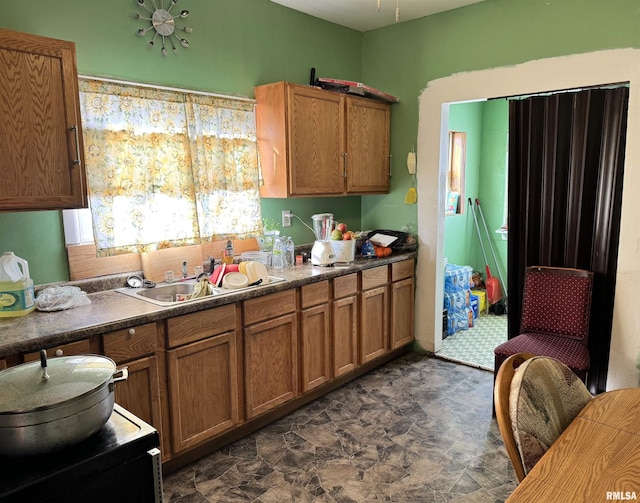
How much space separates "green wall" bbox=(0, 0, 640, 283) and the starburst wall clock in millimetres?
44

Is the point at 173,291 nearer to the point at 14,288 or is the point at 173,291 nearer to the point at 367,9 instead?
the point at 14,288

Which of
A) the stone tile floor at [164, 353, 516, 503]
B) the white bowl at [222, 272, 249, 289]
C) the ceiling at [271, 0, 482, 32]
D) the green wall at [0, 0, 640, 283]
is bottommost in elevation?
the stone tile floor at [164, 353, 516, 503]

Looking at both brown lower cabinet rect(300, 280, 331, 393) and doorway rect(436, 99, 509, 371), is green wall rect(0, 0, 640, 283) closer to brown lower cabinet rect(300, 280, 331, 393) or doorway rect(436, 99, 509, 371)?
brown lower cabinet rect(300, 280, 331, 393)

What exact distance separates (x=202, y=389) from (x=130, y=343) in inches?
20.1

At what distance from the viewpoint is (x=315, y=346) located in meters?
3.11

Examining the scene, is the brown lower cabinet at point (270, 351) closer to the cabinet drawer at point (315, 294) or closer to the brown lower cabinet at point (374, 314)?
the cabinet drawer at point (315, 294)

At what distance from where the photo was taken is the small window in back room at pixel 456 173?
16.8 feet

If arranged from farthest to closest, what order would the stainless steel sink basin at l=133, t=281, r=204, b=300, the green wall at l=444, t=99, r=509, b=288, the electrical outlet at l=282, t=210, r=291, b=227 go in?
the green wall at l=444, t=99, r=509, b=288
the electrical outlet at l=282, t=210, r=291, b=227
the stainless steel sink basin at l=133, t=281, r=204, b=300

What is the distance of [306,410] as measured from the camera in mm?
3088

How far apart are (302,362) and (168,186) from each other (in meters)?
1.35

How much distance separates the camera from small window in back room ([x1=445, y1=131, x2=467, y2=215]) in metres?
5.12

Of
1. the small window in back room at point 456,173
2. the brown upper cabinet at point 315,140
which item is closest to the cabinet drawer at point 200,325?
the brown upper cabinet at point 315,140

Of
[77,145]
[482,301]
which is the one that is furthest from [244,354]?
[482,301]

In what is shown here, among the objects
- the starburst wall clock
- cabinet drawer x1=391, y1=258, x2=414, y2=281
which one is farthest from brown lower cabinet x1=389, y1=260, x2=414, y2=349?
the starburst wall clock
